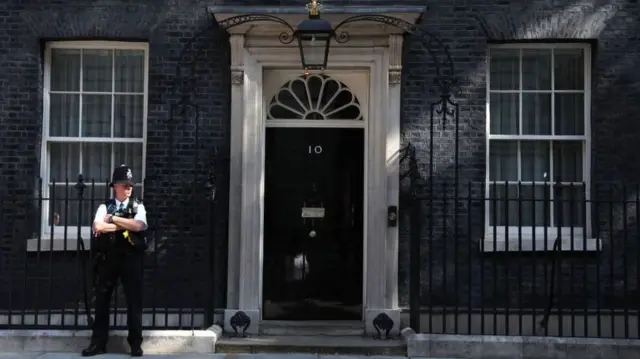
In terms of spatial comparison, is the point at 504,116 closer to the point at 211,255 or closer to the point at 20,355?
the point at 211,255

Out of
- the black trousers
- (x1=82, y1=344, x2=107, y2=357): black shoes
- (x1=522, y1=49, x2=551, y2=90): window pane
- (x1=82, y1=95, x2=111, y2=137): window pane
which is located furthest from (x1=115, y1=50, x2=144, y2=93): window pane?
(x1=522, y1=49, x2=551, y2=90): window pane

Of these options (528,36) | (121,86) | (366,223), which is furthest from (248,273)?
(528,36)

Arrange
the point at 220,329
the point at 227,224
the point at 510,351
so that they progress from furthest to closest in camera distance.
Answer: the point at 227,224
the point at 220,329
the point at 510,351

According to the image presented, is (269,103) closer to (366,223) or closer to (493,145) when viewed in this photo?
(366,223)

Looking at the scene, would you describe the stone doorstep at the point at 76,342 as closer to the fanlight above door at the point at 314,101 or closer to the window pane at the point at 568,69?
the fanlight above door at the point at 314,101

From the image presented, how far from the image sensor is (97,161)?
880 centimetres

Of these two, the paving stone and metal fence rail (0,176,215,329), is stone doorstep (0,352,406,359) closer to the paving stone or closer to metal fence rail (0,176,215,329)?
the paving stone

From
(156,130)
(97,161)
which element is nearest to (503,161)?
(156,130)

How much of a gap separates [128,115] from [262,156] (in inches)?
71.3

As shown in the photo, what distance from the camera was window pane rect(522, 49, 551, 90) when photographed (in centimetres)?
880

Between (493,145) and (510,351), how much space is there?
271 centimetres

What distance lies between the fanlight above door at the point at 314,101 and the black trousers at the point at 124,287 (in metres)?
2.64

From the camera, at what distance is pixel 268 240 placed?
861 centimetres

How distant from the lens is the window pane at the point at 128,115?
8.79m
